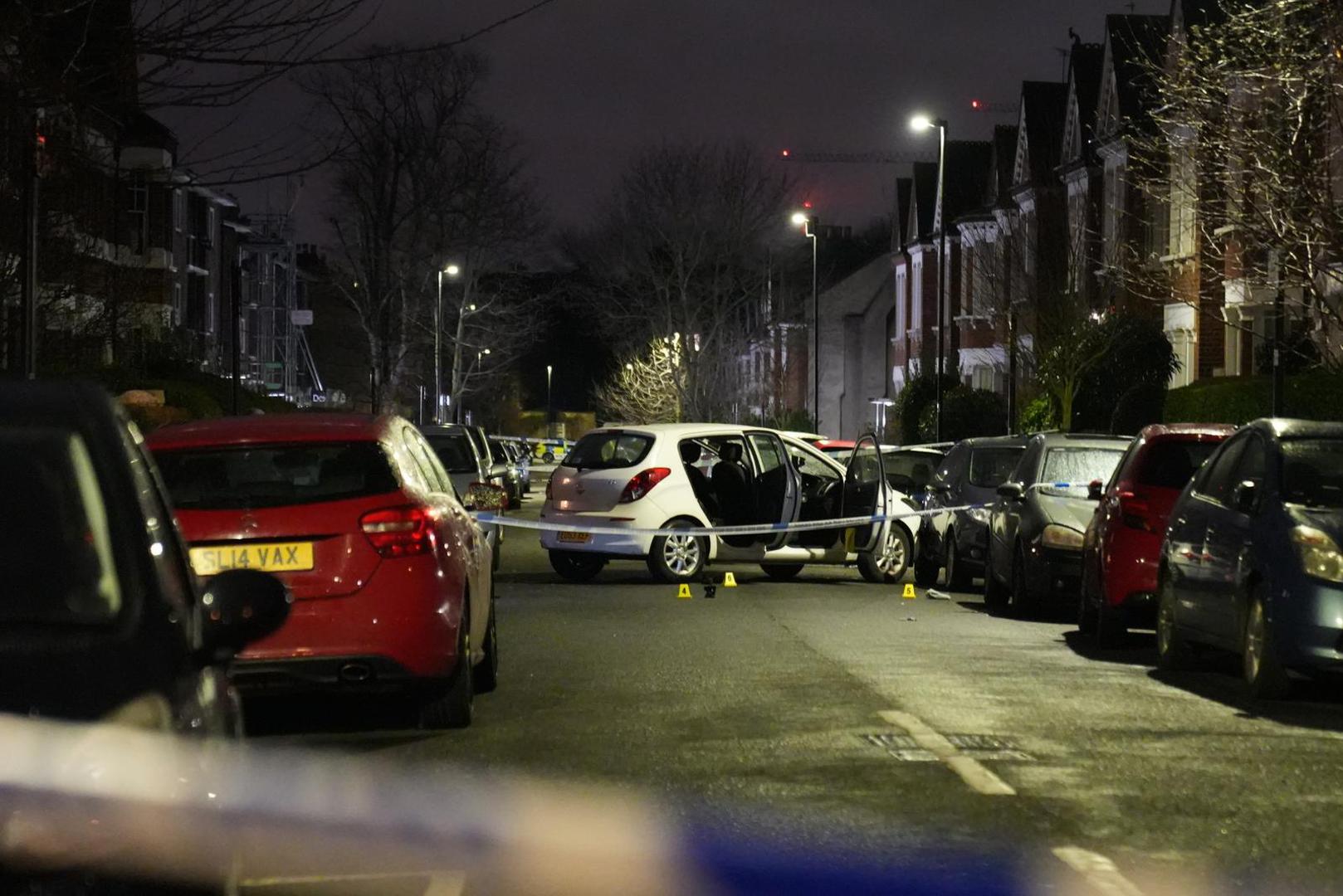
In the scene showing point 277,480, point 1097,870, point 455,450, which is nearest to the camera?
point 1097,870

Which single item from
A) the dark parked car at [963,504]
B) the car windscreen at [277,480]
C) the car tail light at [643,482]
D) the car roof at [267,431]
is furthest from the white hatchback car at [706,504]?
the car windscreen at [277,480]

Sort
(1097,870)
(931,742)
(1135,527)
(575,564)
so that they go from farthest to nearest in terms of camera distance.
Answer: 1. (575,564)
2. (1135,527)
3. (931,742)
4. (1097,870)

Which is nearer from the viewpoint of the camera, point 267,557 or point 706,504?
point 267,557

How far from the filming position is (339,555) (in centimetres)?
1022

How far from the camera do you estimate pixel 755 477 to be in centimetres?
2277

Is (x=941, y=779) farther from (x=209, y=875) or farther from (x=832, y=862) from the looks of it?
(x=209, y=875)

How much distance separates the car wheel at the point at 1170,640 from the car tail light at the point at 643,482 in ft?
28.8

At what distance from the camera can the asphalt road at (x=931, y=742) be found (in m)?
7.91

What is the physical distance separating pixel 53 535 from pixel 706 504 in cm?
1885

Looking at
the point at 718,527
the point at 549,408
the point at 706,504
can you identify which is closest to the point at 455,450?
the point at 706,504

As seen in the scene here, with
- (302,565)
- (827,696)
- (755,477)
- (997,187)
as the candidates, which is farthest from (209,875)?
(997,187)

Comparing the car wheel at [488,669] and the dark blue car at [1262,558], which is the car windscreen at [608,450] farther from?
the car wheel at [488,669]

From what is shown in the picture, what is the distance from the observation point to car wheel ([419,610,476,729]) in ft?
35.0

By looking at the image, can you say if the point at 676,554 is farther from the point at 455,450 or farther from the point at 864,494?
the point at 455,450
